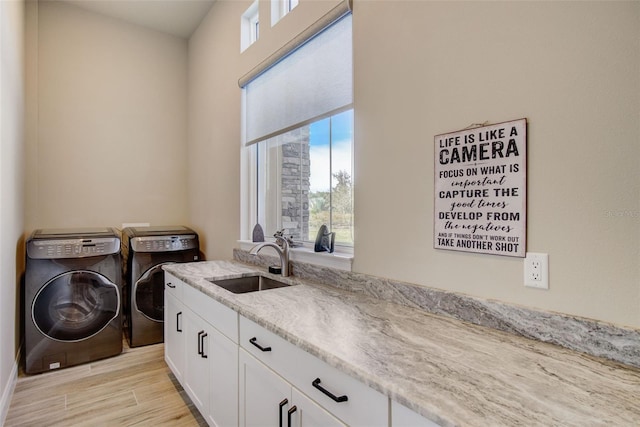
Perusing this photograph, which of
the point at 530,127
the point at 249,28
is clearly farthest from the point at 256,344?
the point at 249,28

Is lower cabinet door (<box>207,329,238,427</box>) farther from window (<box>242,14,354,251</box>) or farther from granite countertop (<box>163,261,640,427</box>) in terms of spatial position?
window (<box>242,14,354,251</box>)

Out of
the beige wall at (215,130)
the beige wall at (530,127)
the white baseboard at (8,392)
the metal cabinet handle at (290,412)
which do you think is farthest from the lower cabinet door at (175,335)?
the beige wall at (530,127)

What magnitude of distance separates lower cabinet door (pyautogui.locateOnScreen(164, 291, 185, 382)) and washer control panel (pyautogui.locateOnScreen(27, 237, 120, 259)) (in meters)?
0.72

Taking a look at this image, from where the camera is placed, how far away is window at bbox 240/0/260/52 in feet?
9.07

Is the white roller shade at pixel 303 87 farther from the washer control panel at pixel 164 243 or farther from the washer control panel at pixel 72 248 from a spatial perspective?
the washer control panel at pixel 72 248

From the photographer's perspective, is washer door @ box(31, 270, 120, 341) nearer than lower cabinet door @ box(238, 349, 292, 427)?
No

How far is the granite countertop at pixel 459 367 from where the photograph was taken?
708 millimetres

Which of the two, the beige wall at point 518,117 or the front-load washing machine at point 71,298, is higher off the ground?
the beige wall at point 518,117

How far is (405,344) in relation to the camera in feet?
3.47

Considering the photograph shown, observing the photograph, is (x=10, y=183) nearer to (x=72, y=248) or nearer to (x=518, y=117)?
(x=72, y=248)

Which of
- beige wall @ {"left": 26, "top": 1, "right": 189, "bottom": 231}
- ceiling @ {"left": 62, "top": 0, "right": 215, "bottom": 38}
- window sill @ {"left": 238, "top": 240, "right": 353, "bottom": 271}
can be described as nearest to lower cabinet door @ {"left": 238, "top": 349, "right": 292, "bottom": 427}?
window sill @ {"left": 238, "top": 240, "right": 353, "bottom": 271}

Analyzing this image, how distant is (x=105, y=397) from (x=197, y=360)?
2.81ft

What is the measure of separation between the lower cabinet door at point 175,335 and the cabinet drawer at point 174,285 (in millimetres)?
35

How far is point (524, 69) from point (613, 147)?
1.22ft
